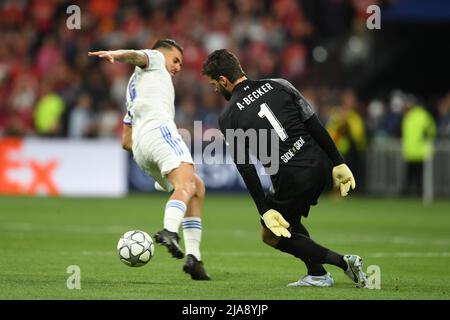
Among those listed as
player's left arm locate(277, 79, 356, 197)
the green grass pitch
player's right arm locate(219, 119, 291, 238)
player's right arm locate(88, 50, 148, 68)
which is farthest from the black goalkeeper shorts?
player's right arm locate(88, 50, 148, 68)

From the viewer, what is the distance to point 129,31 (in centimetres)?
2525

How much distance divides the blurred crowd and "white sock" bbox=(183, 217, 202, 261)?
43.6ft

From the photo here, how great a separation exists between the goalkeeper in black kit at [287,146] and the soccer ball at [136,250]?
3.20 feet

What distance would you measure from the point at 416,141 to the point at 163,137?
14.4m

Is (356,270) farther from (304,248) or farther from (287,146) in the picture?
(287,146)

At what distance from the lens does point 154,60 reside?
945 centimetres

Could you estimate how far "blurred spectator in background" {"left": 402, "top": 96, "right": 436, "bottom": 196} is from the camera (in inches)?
902

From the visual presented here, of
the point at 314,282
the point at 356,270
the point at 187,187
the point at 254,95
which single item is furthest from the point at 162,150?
the point at 356,270

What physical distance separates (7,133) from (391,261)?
13.1m

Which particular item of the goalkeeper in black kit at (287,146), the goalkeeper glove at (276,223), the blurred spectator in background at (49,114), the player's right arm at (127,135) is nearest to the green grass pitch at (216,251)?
the goalkeeper in black kit at (287,146)

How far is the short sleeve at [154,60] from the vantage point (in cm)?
939

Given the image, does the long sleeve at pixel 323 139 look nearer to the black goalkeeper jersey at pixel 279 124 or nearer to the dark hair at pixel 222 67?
the black goalkeeper jersey at pixel 279 124
